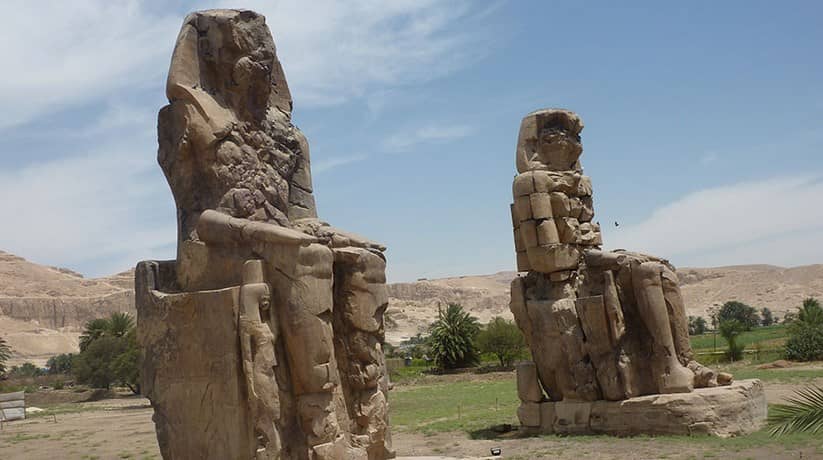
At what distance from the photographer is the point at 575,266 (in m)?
11.2

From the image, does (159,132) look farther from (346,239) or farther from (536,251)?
(536,251)

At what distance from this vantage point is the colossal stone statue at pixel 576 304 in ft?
34.1

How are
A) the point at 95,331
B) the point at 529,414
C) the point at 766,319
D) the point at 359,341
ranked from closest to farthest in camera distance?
the point at 359,341 → the point at 529,414 → the point at 95,331 → the point at 766,319

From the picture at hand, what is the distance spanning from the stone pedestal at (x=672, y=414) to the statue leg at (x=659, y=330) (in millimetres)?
161

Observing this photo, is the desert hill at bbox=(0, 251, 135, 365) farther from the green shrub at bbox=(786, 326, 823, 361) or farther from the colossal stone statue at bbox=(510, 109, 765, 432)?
the colossal stone statue at bbox=(510, 109, 765, 432)

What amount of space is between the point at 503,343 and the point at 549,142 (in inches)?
783

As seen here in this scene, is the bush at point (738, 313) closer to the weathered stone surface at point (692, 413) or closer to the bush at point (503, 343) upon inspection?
the bush at point (503, 343)

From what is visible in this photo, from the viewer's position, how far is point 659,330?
401 inches

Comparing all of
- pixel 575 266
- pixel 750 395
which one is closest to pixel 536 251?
pixel 575 266

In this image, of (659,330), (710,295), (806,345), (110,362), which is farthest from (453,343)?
(710,295)

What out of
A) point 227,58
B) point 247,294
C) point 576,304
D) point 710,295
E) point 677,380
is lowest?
point 677,380

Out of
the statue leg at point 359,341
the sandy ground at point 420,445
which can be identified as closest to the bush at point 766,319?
the sandy ground at point 420,445

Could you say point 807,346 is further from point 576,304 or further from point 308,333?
point 308,333

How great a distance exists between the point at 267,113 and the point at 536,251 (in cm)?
524
